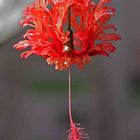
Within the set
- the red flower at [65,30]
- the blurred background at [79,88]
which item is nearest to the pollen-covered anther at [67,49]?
the red flower at [65,30]

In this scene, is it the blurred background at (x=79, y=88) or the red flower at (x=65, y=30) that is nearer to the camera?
the red flower at (x=65, y=30)

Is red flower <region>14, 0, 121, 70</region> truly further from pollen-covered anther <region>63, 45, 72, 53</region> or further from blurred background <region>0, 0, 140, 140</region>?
blurred background <region>0, 0, 140, 140</region>

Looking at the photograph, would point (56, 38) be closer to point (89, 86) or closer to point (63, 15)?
point (63, 15)

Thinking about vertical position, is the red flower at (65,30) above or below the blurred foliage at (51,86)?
above

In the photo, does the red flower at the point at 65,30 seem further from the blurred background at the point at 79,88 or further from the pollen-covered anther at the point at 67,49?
the blurred background at the point at 79,88

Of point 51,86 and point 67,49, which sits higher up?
point 67,49

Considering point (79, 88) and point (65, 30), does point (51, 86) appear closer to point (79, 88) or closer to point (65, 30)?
point (79, 88)

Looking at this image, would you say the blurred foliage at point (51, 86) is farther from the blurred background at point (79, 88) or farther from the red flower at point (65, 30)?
the red flower at point (65, 30)

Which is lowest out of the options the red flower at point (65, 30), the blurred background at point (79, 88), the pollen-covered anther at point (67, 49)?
the blurred background at point (79, 88)

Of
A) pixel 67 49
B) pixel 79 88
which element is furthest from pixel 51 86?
pixel 67 49
